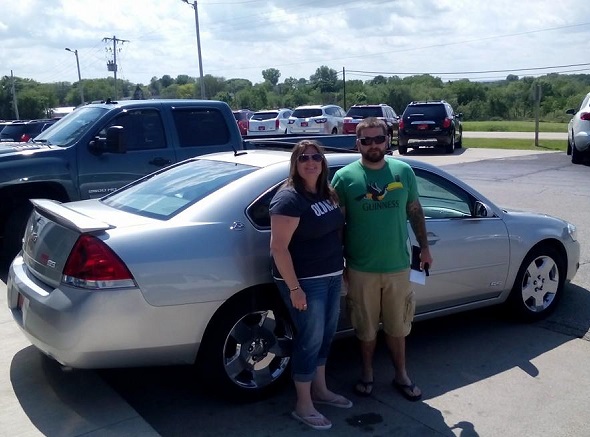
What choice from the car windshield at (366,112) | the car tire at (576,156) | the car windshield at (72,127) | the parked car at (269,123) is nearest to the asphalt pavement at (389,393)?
the car windshield at (72,127)

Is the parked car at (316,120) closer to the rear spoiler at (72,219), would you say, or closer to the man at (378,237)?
the rear spoiler at (72,219)

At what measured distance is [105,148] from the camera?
310 inches

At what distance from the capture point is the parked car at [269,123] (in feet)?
94.7

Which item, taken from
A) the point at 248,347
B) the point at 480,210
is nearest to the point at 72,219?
the point at 248,347

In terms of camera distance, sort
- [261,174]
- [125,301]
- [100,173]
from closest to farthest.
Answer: [125,301]
[261,174]
[100,173]

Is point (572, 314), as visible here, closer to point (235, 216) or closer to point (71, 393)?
point (235, 216)

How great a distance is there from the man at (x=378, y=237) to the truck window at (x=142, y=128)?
14.9 feet

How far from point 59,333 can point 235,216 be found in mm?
1201

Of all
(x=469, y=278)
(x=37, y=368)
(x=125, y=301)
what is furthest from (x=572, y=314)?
(x=37, y=368)

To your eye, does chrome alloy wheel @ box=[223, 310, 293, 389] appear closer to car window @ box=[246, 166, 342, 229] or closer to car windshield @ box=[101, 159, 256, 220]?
car window @ box=[246, 166, 342, 229]

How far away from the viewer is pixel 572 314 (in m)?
5.94

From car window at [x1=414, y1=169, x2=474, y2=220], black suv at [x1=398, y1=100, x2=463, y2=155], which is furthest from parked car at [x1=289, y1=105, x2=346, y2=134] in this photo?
car window at [x1=414, y1=169, x2=474, y2=220]

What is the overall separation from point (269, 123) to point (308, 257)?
83.8ft

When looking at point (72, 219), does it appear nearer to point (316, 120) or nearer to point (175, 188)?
point (175, 188)
